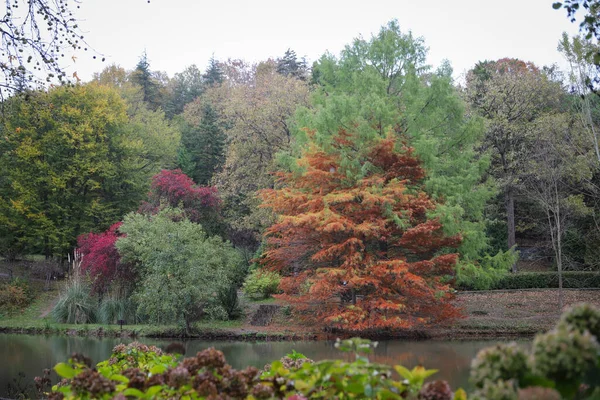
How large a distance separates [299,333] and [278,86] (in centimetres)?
1144

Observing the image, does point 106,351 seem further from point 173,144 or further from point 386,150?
point 173,144

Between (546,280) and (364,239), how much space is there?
945 cm

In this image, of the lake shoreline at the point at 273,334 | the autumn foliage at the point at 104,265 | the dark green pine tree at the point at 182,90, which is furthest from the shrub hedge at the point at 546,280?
the dark green pine tree at the point at 182,90

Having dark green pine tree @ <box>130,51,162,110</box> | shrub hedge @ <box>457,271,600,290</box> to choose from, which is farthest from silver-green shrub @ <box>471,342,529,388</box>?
dark green pine tree @ <box>130,51,162,110</box>

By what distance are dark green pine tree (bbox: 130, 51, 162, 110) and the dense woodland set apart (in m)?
14.1

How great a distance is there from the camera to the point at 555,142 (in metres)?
A: 19.3

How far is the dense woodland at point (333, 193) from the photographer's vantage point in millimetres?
13594

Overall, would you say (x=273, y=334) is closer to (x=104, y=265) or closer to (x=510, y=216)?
(x=104, y=265)

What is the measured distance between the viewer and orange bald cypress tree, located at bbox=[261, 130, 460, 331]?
13047 millimetres

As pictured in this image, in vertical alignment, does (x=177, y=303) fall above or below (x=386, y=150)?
below

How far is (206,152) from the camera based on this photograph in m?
28.0

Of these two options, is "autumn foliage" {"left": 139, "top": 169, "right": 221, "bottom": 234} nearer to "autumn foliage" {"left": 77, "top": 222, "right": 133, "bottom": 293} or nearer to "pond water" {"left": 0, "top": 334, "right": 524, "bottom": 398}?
"autumn foliage" {"left": 77, "top": 222, "right": 133, "bottom": 293}

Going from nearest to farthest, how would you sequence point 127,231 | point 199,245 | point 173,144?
point 199,245, point 127,231, point 173,144

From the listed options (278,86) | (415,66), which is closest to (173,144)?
(278,86)
